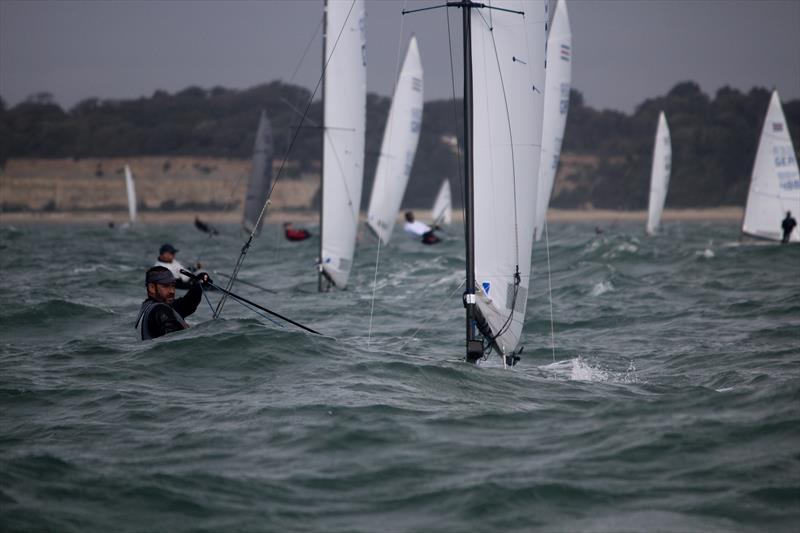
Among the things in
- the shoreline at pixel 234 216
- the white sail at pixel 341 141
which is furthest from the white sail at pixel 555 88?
the shoreline at pixel 234 216

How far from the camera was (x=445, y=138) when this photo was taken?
13025 cm

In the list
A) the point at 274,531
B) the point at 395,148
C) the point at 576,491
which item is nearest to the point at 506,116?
the point at 576,491

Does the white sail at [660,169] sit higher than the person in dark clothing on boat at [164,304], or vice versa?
the white sail at [660,169]

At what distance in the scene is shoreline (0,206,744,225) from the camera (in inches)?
3775

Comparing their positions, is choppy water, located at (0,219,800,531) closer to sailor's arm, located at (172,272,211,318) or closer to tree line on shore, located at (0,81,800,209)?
sailor's arm, located at (172,272,211,318)

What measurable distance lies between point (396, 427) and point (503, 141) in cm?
404

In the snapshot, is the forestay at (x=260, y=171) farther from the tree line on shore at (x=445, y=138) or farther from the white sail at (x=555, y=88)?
the tree line on shore at (x=445, y=138)

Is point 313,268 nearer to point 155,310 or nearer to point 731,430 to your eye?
point 155,310

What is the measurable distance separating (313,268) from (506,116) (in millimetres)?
17816

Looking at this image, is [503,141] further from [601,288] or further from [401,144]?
[401,144]

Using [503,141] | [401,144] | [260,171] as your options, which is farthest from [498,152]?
[260,171]

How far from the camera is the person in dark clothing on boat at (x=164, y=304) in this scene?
33.6 ft

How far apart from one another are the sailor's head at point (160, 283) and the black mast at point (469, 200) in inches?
117

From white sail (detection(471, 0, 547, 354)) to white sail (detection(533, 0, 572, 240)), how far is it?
14808 millimetres
